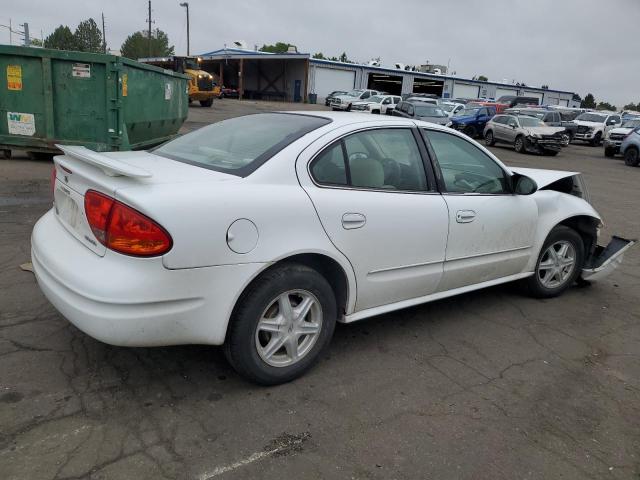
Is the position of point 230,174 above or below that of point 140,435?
above

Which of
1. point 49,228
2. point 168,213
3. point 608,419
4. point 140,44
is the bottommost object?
point 608,419

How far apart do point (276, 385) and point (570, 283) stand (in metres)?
3.27

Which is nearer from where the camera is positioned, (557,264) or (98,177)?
(98,177)

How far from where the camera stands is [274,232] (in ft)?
9.43

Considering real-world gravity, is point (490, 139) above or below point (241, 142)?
below

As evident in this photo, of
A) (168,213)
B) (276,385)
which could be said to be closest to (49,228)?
(168,213)

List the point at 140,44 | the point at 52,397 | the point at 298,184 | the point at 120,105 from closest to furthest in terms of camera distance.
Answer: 1. the point at 52,397
2. the point at 298,184
3. the point at 120,105
4. the point at 140,44

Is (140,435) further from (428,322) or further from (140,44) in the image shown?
(140,44)

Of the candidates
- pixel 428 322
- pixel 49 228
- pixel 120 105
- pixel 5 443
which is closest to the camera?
pixel 5 443

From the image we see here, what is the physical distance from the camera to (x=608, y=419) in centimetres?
307

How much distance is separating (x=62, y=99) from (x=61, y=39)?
93562 mm

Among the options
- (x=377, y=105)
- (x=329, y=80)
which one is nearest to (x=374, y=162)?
(x=377, y=105)

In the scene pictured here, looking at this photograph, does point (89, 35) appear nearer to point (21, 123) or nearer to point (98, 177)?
point (21, 123)

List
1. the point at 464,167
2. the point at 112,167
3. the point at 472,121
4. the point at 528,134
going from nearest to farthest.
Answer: the point at 112,167
the point at 464,167
the point at 528,134
the point at 472,121
